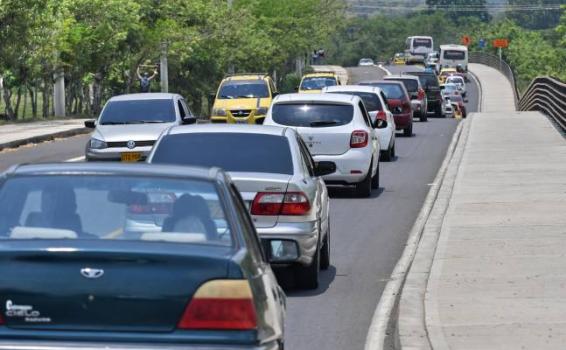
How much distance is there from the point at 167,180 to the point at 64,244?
91 cm

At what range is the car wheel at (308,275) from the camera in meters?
12.3

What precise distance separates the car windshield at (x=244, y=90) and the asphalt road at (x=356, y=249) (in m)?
7.59

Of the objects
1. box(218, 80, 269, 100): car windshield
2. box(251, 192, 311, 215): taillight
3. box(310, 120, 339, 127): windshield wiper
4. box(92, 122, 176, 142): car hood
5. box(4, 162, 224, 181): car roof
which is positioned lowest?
box(218, 80, 269, 100): car windshield

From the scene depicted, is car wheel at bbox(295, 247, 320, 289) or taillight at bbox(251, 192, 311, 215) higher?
taillight at bbox(251, 192, 311, 215)

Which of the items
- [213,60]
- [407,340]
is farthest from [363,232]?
[213,60]

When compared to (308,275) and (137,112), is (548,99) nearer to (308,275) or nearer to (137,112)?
(137,112)

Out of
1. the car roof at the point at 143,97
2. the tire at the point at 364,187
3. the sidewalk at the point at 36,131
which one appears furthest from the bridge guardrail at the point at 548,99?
the tire at the point at 364,187

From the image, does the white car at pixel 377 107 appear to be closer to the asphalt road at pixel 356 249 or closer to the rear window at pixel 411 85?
the asphalt road at pixel 356 249

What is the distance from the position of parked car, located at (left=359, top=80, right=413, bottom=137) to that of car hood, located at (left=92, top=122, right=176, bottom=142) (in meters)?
13.5

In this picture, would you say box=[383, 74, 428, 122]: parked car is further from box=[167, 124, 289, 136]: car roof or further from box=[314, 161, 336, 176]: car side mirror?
box=[167, 124, 289, 136]: car roof

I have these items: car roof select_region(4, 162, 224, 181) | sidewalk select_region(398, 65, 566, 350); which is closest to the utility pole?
sidewalk select_region(398, 65, 566, 350)

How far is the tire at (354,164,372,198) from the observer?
21347 millimetres

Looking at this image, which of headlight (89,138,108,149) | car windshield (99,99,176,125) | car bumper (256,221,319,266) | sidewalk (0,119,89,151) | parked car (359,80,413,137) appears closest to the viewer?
car bumper (256,221,319,266)

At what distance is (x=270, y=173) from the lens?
12.4 meters
